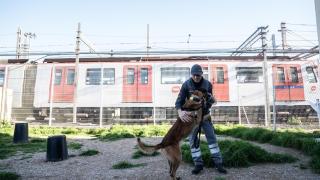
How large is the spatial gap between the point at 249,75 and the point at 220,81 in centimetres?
172

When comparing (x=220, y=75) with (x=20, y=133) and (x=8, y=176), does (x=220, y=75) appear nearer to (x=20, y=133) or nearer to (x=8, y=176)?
(x=20, y=133)

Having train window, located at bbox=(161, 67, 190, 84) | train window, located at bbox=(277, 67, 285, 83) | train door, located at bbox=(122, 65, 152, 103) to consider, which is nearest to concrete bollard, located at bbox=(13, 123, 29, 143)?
train door, located at bbox=(122, 65, 152, 103)

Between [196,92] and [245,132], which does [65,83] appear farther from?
[196,92]

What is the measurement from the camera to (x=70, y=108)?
1557 centimetres

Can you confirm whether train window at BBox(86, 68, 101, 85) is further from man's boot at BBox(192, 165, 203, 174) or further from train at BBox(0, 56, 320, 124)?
man's boot at BBox(192, 165, 203, 174)

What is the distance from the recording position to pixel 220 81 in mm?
15938

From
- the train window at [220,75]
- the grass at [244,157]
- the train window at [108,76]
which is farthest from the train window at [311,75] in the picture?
the grass at [244,157]

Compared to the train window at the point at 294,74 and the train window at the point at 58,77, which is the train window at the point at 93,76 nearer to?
the train window at the point at 58,77

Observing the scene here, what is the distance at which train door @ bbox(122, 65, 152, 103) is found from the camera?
15.7 meters

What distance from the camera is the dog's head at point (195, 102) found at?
3.85 meters

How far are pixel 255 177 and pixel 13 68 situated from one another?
15.9 metres

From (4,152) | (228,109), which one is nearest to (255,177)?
(4,152)

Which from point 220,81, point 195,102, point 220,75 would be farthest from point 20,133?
point 220,75

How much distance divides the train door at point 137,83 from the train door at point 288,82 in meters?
6.71
